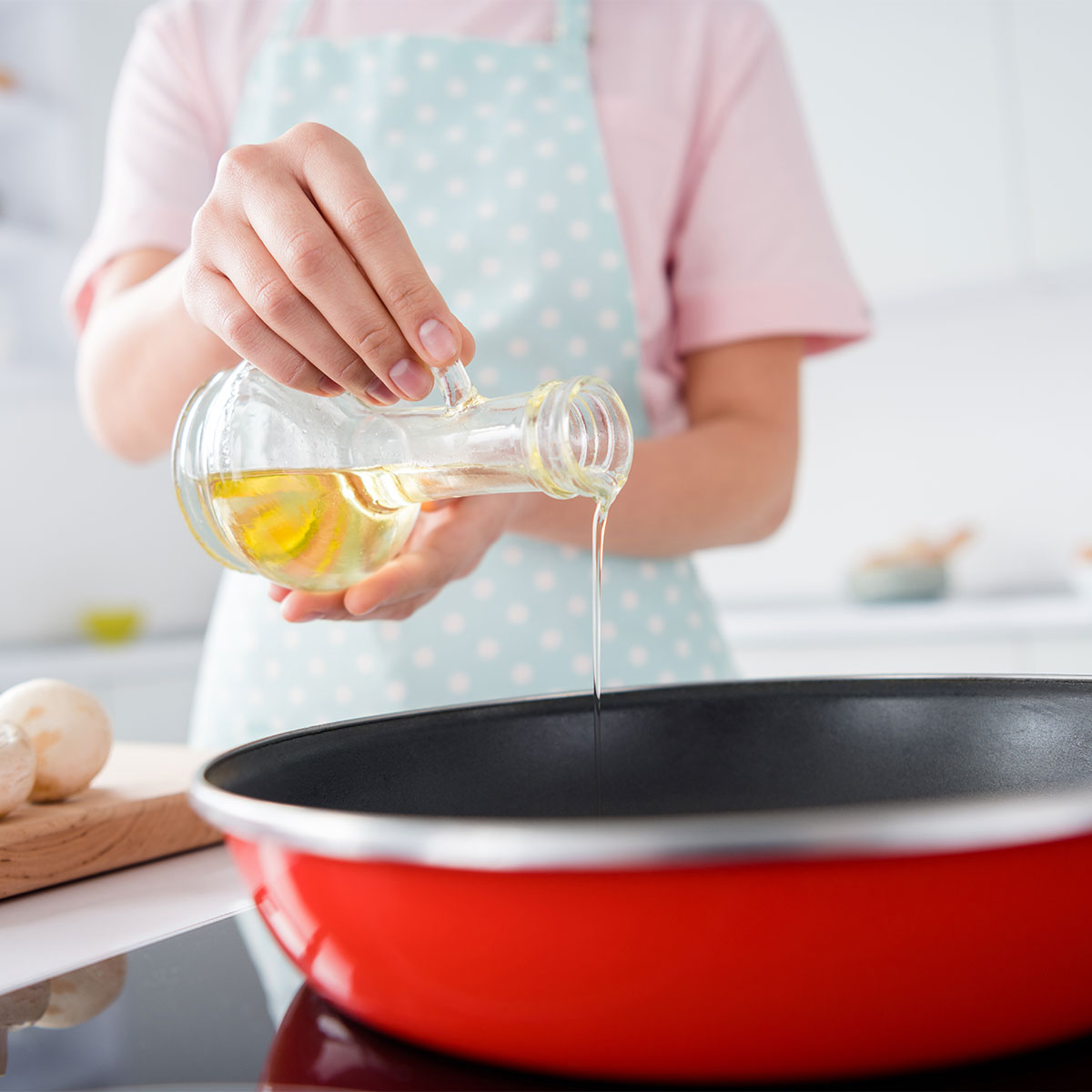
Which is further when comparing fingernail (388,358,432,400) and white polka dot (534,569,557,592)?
white polka dot (534,569,557,592)

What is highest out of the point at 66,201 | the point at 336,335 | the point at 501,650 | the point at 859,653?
the point at 66,201

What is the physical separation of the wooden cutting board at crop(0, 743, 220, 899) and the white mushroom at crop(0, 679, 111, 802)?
0.04 ft

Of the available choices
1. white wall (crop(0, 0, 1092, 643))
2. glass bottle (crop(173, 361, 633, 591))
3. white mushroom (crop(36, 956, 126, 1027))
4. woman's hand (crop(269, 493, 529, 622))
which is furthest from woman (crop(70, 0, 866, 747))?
white wall (crop(0, 0, 1092, 643))

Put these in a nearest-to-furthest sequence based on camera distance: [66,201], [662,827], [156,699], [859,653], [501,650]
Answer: [662,827]
[501,650]
[859,653]
[156,699]
[66,201]

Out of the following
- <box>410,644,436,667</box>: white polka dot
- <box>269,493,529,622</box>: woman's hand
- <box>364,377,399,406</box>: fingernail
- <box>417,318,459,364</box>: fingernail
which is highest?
<box>417,318,459,364</box>: fingernail

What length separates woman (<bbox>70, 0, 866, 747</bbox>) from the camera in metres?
0.84

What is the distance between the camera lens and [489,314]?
0.87m

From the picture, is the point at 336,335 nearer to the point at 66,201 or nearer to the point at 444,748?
the point at 444,748

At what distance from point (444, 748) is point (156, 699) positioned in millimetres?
1734

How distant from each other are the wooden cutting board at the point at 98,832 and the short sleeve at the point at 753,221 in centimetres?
54

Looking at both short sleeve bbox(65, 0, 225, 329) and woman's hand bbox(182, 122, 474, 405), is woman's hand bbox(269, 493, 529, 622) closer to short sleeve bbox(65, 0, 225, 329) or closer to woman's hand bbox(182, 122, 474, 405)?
woman's hand bbox(182, 122, 474, 405)

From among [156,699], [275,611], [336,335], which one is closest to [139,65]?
[275,611]

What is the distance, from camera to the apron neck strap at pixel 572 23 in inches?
35.9

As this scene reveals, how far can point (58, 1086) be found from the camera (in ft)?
0.94
